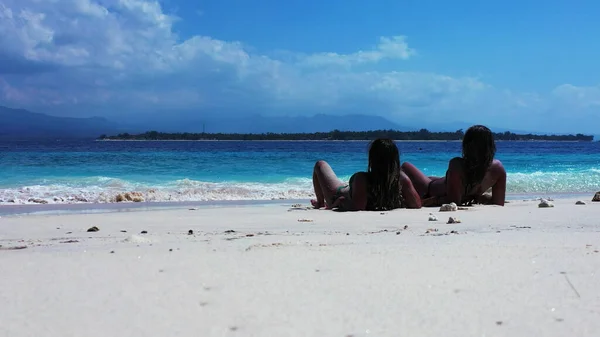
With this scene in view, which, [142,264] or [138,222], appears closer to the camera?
[142,264]

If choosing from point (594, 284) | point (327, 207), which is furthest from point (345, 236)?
point (327, 207)

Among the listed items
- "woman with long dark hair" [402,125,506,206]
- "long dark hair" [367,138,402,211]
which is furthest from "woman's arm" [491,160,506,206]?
"long dark hair" [367,138,402,211]

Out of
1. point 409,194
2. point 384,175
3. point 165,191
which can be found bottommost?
point 165,191

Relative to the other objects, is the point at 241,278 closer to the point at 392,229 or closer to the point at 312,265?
the point at 312,265

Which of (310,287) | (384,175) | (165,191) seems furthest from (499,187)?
(165,191)

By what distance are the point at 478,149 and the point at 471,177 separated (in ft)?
1.21

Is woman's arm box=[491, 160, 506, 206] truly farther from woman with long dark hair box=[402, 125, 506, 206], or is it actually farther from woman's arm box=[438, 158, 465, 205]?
woman's arm box=[438, 158, 465, 205]

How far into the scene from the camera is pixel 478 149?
6.40 metres

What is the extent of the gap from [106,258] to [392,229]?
2.22 meters

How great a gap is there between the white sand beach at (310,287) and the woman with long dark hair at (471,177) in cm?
293

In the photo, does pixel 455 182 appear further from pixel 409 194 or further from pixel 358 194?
pixel 358 194

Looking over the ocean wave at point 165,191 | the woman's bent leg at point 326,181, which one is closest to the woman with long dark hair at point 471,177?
the woman's bent leg at point 326,181

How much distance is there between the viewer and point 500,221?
4.72 m

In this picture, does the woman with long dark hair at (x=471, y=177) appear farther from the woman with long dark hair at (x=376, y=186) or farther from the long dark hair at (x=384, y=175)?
the long dark hair at (x=384, y=175)
